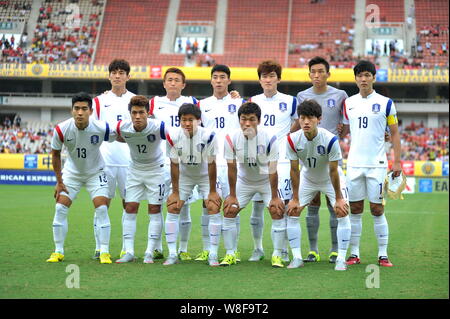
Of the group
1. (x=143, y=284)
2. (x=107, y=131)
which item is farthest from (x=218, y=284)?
(x=107, y=131)

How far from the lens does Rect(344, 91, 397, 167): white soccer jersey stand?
7922 mm

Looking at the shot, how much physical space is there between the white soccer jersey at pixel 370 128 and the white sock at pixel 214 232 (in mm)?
1740

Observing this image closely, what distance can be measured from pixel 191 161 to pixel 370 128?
216cm

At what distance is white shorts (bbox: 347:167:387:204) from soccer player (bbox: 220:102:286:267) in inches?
35.3

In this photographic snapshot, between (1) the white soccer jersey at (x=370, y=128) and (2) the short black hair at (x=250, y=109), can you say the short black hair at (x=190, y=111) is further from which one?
(1) the white soccer jersey at (x=370, y=128)

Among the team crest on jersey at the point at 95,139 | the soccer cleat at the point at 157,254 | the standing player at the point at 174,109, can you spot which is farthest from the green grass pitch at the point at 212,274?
the team crest on jersey at the point at 95,139

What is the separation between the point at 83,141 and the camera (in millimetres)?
8039

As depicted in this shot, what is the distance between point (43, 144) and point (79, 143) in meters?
28.4

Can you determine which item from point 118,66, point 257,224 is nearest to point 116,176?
point 118,66

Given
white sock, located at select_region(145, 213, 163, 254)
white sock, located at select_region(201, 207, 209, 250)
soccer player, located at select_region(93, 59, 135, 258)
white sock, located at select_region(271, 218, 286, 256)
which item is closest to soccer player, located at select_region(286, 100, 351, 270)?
white sock, located at select_region(271, 218, 286, 256)

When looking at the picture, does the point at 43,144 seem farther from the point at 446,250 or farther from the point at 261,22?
the point at 446,250

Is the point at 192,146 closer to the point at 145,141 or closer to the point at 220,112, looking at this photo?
the point at 145,141

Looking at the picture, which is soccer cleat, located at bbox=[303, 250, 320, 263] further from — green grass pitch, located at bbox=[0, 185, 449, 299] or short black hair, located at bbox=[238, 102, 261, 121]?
short black hair, located at bbox=[238, 102, 261, 121]

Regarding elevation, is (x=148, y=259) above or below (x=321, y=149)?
below
